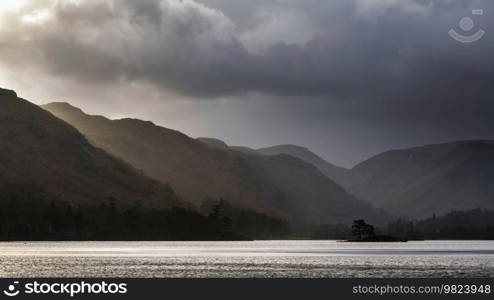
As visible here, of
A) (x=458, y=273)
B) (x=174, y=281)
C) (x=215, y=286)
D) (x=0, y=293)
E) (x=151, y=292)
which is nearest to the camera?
(x=0, y=293)

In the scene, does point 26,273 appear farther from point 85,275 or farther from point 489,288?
point 489,288

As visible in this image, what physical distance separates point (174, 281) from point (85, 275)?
25.0 m

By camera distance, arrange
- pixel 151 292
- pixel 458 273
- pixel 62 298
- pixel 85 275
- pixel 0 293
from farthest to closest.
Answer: pixel 458 273 → pixel 85 275 → pixel 151 292 → pixel 0 293 → pixel 62 298

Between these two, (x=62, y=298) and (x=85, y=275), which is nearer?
(x=62, y=298)

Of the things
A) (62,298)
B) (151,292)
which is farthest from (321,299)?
(62,298)

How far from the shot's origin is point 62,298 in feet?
389

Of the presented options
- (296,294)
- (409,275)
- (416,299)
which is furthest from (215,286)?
(409,275)

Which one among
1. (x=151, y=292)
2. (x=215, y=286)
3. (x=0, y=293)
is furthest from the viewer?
(x=215, y=286)

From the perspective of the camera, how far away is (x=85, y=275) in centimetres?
18600

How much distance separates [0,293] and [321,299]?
4664cm

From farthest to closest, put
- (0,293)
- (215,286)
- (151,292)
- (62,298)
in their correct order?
1. (215,286)
2. (151,292)
3. (0,293)
4. (62,298)

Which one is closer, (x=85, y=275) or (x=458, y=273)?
(x=85, y=275)

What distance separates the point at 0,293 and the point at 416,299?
199 ft

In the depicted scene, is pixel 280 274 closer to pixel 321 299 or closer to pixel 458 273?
pixel 458 273
